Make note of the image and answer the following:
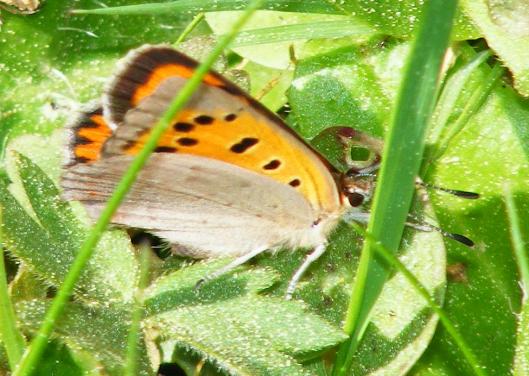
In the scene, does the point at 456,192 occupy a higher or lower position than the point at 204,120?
lower

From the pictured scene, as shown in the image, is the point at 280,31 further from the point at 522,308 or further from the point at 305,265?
the point at 522,308

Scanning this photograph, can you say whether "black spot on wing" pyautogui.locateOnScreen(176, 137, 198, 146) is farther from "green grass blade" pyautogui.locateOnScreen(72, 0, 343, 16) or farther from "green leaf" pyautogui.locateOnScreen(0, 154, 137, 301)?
"green grass blade" pyautogui.locateOnScreen(72, 0, 343, 16)

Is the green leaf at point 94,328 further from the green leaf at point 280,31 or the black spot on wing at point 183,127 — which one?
the green leaf at point 280,31

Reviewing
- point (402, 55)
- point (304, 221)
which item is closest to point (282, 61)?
point (402, 55)

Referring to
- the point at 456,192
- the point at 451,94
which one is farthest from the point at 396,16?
the point at 456,192

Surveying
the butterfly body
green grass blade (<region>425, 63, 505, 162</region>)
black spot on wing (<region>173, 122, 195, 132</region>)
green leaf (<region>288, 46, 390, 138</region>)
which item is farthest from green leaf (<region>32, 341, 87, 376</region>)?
green grass blade (<region>425, 63, 505, 162</region>)

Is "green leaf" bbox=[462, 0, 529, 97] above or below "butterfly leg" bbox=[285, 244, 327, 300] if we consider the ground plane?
above
